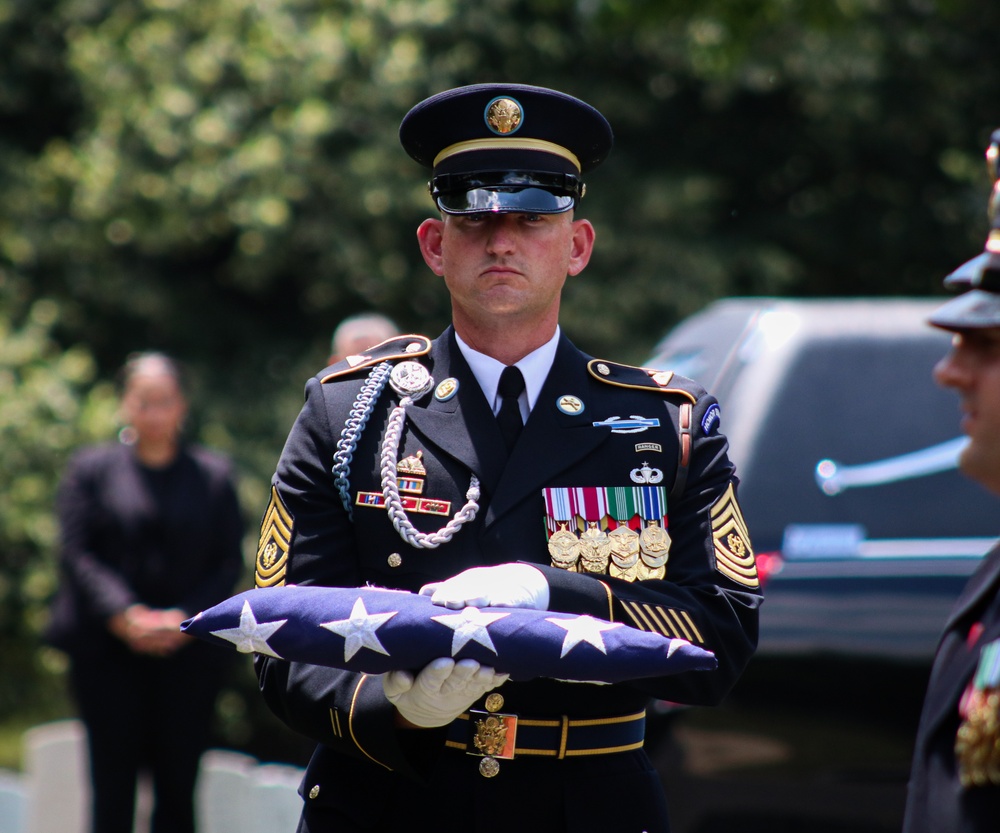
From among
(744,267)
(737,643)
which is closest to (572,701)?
(737,643)

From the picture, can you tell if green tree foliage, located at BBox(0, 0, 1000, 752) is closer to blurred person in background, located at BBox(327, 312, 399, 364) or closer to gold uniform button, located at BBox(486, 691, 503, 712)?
blurred person in background, located at BBox(327, 312, 399, 364)

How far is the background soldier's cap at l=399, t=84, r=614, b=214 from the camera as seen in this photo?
2.91 meters

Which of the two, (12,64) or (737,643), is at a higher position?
(12,64)

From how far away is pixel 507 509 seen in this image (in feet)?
9.22

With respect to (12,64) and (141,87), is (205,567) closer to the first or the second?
(141,87)

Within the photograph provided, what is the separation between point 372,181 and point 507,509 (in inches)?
344

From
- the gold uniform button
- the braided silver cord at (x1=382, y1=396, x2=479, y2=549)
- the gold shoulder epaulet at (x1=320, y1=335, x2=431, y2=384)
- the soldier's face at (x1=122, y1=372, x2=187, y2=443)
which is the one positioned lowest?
the soldier's face at (x1=122, y1=372, x2=187, y2=443)

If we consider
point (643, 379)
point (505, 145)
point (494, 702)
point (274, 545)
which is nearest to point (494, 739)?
point (494, 702)

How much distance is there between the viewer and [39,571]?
11.8m

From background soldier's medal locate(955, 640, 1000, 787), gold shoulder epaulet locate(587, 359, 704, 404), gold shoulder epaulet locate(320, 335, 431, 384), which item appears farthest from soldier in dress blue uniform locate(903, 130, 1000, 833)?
gold shoulder epaulet locate(320, 335, 431, 384)

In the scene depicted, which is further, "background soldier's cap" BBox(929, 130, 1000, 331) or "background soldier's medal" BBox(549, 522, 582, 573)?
"background soldier's medal" BBox(549, 522, 582, 573)

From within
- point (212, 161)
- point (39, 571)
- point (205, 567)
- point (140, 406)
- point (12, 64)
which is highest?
point (12, 64)

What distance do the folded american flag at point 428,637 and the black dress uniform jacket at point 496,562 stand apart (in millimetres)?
132

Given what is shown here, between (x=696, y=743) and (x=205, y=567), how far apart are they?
274cm
